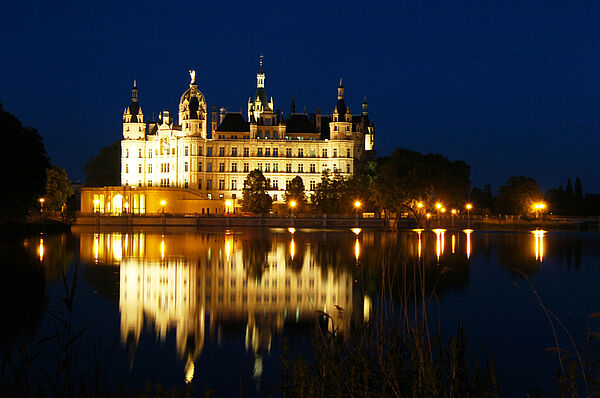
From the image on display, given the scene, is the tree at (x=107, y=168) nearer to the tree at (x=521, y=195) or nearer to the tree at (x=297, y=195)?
the tree at (x=297, y=195)

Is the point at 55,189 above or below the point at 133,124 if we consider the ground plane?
below

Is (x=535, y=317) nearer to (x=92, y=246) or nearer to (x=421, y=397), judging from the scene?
(x=421, y=397)

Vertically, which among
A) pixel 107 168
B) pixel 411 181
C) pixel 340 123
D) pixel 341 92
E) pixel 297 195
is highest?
pixel 341 92

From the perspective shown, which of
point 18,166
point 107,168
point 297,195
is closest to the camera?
point 18,166

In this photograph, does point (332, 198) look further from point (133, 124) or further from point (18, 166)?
point (18, 166)

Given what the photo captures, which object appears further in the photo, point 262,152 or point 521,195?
point 262,152

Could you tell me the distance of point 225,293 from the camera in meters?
23.3

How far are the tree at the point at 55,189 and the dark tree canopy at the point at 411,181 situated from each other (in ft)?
127

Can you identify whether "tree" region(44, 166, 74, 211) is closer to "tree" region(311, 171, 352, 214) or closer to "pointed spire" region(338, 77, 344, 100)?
"tree" region(311, 171, 352, 214)

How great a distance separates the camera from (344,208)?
82.4 meters

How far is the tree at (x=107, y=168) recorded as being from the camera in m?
124

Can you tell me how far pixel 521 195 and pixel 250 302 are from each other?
3058 inches

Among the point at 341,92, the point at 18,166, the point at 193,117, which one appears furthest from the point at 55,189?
the point at 341,92

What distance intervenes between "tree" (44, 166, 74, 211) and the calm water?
4041 cm
